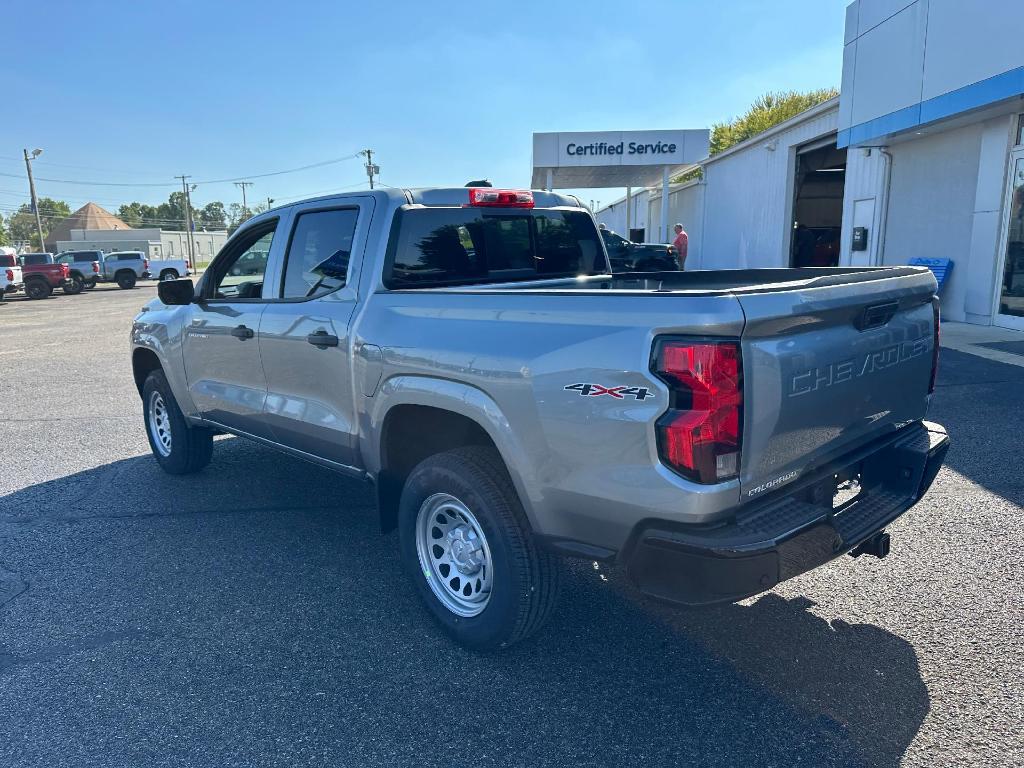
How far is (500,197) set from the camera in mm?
4074

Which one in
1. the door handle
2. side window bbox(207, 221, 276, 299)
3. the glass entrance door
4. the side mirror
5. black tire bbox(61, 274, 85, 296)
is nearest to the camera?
the door handle

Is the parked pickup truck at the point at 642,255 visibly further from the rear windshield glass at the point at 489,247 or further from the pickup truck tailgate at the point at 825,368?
the pickup truck tailgate at the point at 825,368

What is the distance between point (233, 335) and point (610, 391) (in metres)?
2.94

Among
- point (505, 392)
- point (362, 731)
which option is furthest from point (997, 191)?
point (362, 731)

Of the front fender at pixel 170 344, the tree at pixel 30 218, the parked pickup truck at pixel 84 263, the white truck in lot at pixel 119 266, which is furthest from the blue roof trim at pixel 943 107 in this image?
the tree at pixel 30 218

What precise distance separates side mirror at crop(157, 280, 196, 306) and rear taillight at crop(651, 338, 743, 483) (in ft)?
12.0

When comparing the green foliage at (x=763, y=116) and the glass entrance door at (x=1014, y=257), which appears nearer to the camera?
the glass entrance door at (x=1014, y=257)

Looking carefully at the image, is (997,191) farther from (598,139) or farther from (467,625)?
(598,139)

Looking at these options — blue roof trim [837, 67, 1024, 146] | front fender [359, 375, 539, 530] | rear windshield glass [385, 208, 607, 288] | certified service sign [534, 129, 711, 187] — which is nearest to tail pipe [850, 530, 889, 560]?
front fender [359, 375, 539, 530]

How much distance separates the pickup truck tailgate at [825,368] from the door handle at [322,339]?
2.09 metres

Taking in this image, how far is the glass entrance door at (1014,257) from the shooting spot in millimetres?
11414

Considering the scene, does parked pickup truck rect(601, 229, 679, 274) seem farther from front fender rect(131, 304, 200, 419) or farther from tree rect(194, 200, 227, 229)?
tree rect(194, 200, 227, 229)

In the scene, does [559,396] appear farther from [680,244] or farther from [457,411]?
[680,244]

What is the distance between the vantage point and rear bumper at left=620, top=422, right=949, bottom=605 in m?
2.36
